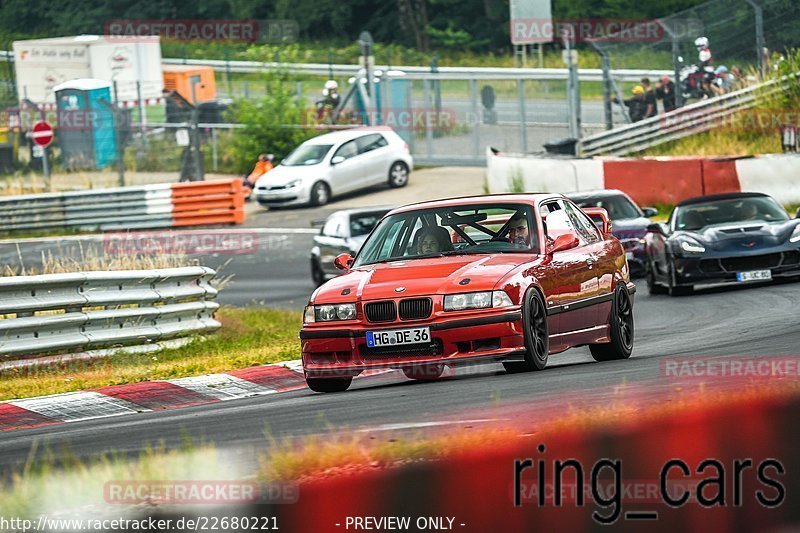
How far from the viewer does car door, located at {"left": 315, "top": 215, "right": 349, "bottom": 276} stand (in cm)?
2398

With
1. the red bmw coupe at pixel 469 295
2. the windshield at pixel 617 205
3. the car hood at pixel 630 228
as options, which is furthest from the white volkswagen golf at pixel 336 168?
the red bmw coupe at pixel 469 295

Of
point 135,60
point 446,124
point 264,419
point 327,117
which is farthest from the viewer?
point 135,60

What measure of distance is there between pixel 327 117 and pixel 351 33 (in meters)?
31.5

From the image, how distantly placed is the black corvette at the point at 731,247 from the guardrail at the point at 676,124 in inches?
543

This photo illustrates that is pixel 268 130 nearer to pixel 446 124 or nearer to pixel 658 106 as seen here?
pixel 446 124

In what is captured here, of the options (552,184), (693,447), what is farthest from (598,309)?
(552,184)

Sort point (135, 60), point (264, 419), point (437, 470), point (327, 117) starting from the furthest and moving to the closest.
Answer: point (135, 60) → point (327, 117) → point (264, 419) → point (437, 470)

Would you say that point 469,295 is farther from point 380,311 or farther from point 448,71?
point 448,71

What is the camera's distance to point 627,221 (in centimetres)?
2211

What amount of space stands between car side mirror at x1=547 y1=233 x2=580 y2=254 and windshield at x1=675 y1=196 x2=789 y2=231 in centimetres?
791

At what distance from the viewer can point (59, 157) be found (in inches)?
1674

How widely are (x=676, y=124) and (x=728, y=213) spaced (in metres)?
15.1

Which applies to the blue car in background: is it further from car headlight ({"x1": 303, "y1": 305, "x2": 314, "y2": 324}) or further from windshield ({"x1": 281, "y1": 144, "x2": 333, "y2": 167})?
windshield ({"x1": 281, "y1": 144, "x2": 333, "y2": 167})

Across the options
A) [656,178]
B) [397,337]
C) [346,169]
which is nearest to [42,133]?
[346,169]
